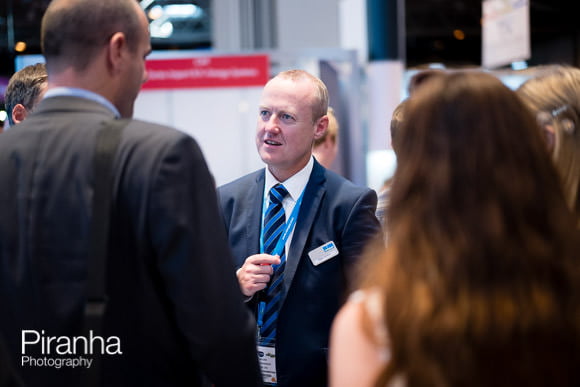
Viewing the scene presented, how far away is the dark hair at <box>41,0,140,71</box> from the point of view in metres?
1.70

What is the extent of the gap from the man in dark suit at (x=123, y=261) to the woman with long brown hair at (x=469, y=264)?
46 cm

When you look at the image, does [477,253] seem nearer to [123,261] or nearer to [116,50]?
[123,261]

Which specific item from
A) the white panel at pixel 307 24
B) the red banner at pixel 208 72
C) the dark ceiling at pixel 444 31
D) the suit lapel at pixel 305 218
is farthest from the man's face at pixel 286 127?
the dark ceiling at pixel 444 31

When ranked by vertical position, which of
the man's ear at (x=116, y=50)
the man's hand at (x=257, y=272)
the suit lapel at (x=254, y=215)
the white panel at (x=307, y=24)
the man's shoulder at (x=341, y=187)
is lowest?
the man's hand at (x=257, y=272)

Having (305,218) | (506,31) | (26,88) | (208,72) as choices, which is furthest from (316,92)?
(208,72)

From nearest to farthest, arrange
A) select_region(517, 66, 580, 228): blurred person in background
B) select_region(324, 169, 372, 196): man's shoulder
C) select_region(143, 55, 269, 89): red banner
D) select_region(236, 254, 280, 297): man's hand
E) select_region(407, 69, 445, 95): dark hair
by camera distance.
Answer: select_region(407, 69, 445, 95): dark hair < select_region(517, 66, 580, 228): blurred person in background < select_region(236, 254, 280, 297): man's hand < select_region(324, 169, 372, 196): man's shoulder < select_region(143, 55, 269, 89): red banner

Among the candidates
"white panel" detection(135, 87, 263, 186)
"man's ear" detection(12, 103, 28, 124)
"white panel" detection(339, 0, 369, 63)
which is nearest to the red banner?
"white panel" detection(135, 87, 263, 186)

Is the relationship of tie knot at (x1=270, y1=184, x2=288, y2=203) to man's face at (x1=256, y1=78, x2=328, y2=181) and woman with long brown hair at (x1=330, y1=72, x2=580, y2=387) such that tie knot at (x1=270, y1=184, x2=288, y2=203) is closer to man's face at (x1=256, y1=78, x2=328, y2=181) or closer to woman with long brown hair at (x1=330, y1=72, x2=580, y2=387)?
man's face at (x1=256, y1=78, x2=328, y2=181)

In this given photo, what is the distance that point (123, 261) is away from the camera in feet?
5.25

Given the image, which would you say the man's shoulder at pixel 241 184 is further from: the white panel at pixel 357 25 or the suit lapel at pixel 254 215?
the white panel at pixel 357 25

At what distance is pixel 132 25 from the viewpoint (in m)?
1.75

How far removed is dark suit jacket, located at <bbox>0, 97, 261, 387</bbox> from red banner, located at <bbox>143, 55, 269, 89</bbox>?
19.1 feet

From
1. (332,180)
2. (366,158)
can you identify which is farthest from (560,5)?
(332,180)

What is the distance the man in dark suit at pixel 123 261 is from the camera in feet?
5.19
